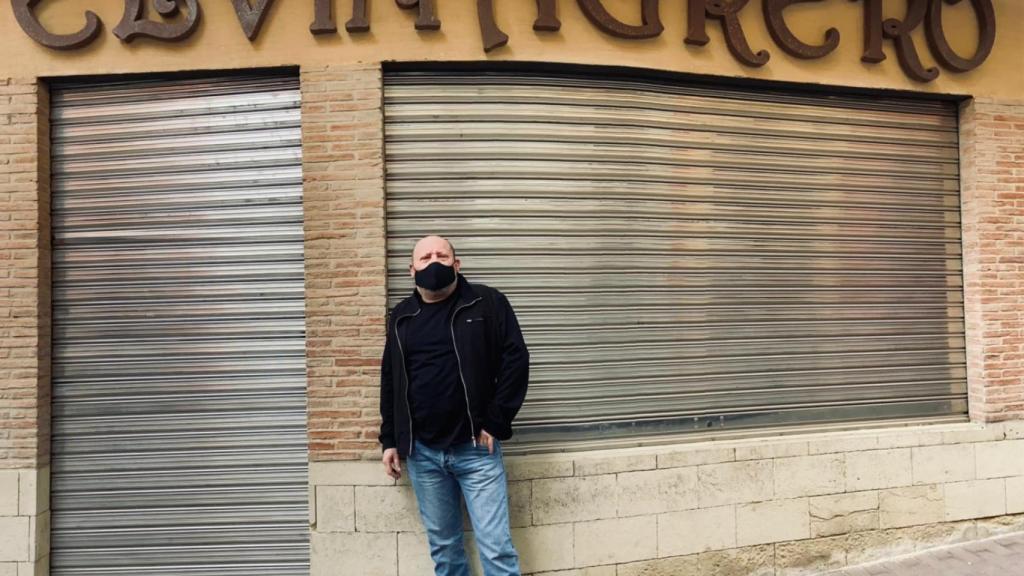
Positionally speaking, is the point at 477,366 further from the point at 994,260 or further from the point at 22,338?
the point at 994,260

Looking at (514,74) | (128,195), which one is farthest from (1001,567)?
(128,195)

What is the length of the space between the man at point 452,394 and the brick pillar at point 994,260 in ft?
12.1

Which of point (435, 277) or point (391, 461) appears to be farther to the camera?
point (391, 461)

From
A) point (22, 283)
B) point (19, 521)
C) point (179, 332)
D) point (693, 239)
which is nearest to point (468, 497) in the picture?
point (179, 332)

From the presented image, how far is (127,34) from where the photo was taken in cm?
411

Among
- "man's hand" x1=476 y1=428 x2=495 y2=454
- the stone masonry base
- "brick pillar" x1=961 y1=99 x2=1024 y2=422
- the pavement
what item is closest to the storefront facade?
the stone masonry base

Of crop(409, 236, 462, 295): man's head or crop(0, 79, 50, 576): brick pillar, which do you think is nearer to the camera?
crop(409, 236, 462, 295): man's head

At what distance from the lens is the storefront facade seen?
411 cm

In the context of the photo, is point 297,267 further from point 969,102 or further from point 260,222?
point 969,102

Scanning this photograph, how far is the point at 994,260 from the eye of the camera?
4.93 m

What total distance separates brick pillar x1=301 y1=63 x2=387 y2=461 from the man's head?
0.72 metres

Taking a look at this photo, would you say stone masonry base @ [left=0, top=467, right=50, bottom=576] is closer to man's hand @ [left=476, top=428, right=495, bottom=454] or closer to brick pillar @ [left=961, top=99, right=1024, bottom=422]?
man's hand @ [left=476, top=428, right=495, bottom=454]

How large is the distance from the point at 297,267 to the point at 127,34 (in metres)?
1.76

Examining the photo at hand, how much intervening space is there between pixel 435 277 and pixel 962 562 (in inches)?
161
